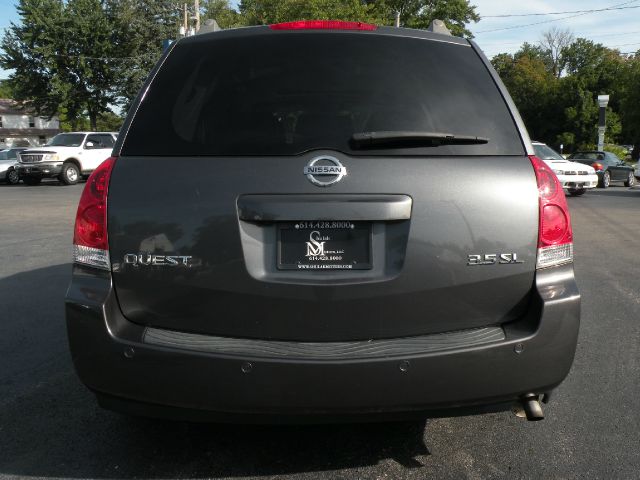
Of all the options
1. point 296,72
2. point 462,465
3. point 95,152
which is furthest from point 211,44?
point 95,152

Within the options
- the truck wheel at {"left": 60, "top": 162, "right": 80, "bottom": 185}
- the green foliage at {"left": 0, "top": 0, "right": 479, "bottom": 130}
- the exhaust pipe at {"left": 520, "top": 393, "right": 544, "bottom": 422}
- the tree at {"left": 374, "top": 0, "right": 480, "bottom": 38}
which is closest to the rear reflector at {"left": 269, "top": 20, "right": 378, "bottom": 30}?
the exhaust pipe at {"left": 520, "top": 393, "right": 544, "bottom": 422}

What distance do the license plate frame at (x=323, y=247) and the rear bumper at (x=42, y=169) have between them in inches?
867

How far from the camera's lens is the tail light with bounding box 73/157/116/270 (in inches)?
97.6

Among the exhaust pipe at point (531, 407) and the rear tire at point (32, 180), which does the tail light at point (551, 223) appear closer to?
the exhaust pipe at point (531, 407)

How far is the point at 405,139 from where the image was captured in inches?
97.7

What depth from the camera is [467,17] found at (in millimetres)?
55125

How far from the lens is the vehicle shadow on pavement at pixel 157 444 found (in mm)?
2768

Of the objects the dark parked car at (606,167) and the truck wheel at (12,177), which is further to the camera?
the truck wheel at (12,177)

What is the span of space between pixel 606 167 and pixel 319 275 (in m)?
24.1

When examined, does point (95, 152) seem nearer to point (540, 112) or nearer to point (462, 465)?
point (462, 465)

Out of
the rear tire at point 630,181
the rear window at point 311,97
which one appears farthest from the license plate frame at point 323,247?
the rear tire at point 630,181

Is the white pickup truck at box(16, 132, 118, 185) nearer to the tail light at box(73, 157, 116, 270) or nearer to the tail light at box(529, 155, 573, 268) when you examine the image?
the tail light at box(73, 157, 116, 270)

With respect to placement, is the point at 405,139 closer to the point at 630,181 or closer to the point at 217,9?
the point at 630,181

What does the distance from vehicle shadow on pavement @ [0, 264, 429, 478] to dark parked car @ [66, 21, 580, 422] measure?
47 cm
